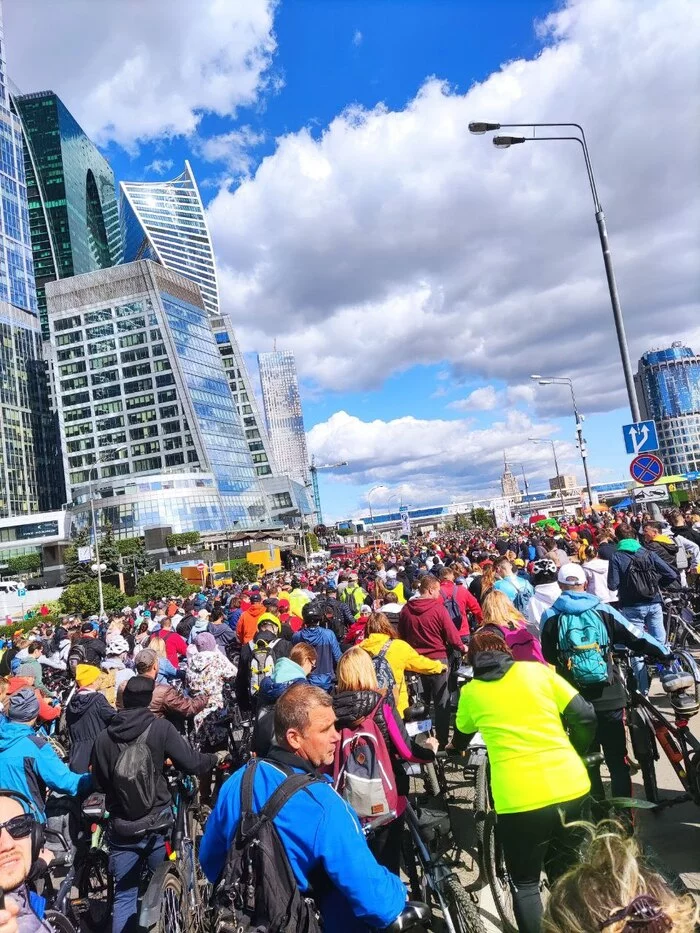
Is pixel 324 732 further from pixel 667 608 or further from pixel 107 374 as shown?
pixel 107 374

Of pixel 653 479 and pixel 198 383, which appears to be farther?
pixel 198 383

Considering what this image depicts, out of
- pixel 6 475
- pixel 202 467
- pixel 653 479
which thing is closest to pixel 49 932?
pixel 653 479

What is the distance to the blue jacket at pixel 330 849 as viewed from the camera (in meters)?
2.30

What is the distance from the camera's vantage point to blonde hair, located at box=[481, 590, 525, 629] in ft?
18.6

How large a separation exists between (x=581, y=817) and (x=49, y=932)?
260 centimetres

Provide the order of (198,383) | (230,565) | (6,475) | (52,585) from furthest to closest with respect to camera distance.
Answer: (6,475), (198,383), (52,585), (230,565)

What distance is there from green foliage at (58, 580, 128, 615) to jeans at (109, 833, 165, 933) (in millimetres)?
36490

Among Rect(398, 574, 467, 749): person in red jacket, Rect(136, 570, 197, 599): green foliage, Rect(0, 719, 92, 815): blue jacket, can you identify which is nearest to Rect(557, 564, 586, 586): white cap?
Rect(398, 574, 467, 749): person in red jacket

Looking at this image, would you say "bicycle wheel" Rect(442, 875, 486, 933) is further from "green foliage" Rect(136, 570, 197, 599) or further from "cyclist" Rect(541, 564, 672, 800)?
"green foliage" Rect(136, 570, 197, 599)

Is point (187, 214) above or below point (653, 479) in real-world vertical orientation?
above

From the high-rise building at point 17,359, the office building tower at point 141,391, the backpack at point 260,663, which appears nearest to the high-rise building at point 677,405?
the office building tower at point 141,391

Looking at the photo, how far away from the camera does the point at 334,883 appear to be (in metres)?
2.35

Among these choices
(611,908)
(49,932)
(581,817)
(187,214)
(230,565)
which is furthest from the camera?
(187,214)

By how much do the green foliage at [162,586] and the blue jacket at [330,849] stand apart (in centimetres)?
4062
